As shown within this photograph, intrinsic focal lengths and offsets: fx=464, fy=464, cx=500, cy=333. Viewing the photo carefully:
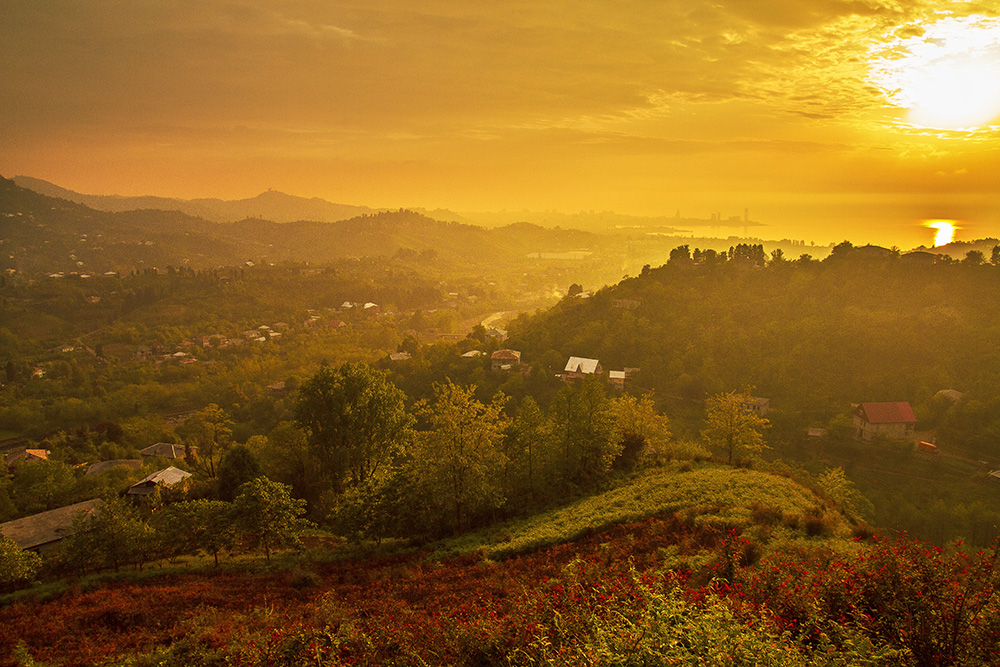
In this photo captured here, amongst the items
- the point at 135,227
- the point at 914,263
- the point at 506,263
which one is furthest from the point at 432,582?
the point at 135,227

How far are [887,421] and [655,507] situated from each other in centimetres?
3199

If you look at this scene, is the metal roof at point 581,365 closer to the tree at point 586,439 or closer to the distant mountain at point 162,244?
the tree at point 586,439

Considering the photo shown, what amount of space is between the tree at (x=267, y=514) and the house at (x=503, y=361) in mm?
36921

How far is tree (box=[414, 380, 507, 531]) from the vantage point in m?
16.5

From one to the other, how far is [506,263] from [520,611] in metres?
176

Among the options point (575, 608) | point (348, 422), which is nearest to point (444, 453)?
point (348, 422)

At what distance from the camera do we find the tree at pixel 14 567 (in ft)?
47.9

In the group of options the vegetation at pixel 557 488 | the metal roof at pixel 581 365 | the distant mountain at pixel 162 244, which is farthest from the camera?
the distant mountain at pixel 162 244

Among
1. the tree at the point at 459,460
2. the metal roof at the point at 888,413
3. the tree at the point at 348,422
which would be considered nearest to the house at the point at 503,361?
the tree at the point at 348,422

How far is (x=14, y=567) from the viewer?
14.7 m

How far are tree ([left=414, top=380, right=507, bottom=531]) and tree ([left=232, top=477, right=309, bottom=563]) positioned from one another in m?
4.53

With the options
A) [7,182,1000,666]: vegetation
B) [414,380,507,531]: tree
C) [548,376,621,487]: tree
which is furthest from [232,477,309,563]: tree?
[548,376,621,487]: tree

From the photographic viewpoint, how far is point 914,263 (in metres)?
50.7

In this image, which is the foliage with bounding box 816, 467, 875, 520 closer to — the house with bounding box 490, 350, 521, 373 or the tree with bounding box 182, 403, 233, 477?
the house with bounding box 490, 350, 521, 373
